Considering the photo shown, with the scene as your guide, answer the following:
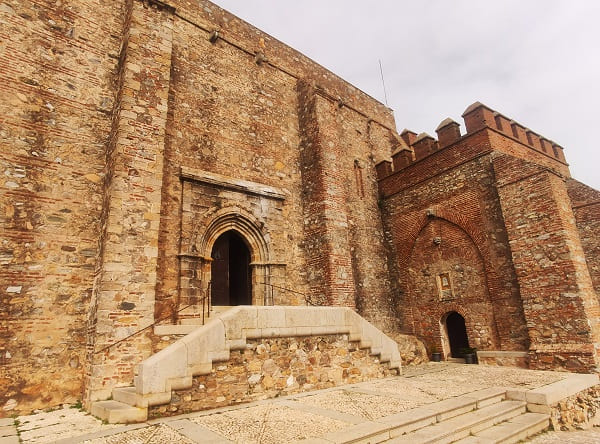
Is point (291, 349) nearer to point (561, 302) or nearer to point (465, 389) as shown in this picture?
point (465, 389)

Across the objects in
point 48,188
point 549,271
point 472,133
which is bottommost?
point 549,271

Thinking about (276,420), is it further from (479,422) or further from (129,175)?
(129,175)

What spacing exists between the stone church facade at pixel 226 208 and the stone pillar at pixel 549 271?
4cm

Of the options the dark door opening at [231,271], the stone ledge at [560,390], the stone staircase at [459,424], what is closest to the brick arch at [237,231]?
the dark door opening at [231,271]

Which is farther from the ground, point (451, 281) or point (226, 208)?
point (226, 208)

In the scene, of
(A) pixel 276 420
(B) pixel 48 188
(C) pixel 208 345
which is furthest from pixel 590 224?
(B) pixel 48 188

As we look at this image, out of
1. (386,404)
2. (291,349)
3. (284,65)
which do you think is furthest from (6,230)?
(284,65)

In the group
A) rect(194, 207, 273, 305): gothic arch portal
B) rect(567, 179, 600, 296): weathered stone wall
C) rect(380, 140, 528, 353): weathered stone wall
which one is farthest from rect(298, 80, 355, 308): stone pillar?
rect(567, 179, 600, 296): weathered stone wall

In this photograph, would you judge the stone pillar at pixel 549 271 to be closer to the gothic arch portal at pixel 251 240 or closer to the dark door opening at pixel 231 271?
A: the gothic arch portal at pixel 251 240

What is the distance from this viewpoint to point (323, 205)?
10156mm

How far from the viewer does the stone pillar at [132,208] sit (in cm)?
580

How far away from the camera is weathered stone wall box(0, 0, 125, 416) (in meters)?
5.86

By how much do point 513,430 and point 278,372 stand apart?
3.43 meters

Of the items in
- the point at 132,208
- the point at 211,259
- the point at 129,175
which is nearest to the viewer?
the point at 132,208
